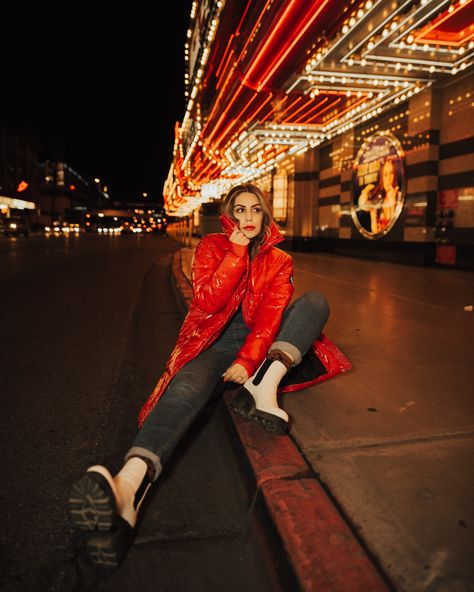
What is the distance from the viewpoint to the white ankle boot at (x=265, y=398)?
2.38 metres

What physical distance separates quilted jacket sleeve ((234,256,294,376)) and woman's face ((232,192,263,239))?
30 cm

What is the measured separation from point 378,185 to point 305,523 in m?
14.0

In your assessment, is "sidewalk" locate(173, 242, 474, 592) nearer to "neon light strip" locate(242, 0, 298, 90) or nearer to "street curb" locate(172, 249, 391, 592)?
"street curb" locate(172, 249, 391, 592)

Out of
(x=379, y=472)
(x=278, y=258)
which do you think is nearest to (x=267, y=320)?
(x=278, y=258)

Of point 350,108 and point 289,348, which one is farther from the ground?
point 350,108

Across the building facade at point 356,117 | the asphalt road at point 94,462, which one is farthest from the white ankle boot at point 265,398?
the building facade at point 356,117

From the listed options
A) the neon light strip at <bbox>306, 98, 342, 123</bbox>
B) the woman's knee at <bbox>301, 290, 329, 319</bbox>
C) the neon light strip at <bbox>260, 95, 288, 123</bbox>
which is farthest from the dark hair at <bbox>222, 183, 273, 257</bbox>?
the neon light strip at <bbox>306, 98, 342, 123</bbox>

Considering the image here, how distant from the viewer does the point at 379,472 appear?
6.81 ft

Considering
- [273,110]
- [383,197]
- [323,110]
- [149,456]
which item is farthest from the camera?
[383,197]

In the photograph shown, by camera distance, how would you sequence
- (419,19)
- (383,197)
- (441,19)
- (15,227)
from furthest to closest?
(15,227) → (383,197) → (441,19) → (419,19)

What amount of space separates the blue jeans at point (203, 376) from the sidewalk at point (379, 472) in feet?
1.15

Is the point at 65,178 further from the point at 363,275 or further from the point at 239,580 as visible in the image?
the point at 239,580

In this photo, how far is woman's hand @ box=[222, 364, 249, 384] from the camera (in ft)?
7.86

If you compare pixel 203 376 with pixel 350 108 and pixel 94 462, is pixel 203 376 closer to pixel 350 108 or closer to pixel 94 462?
pixel 94 462
